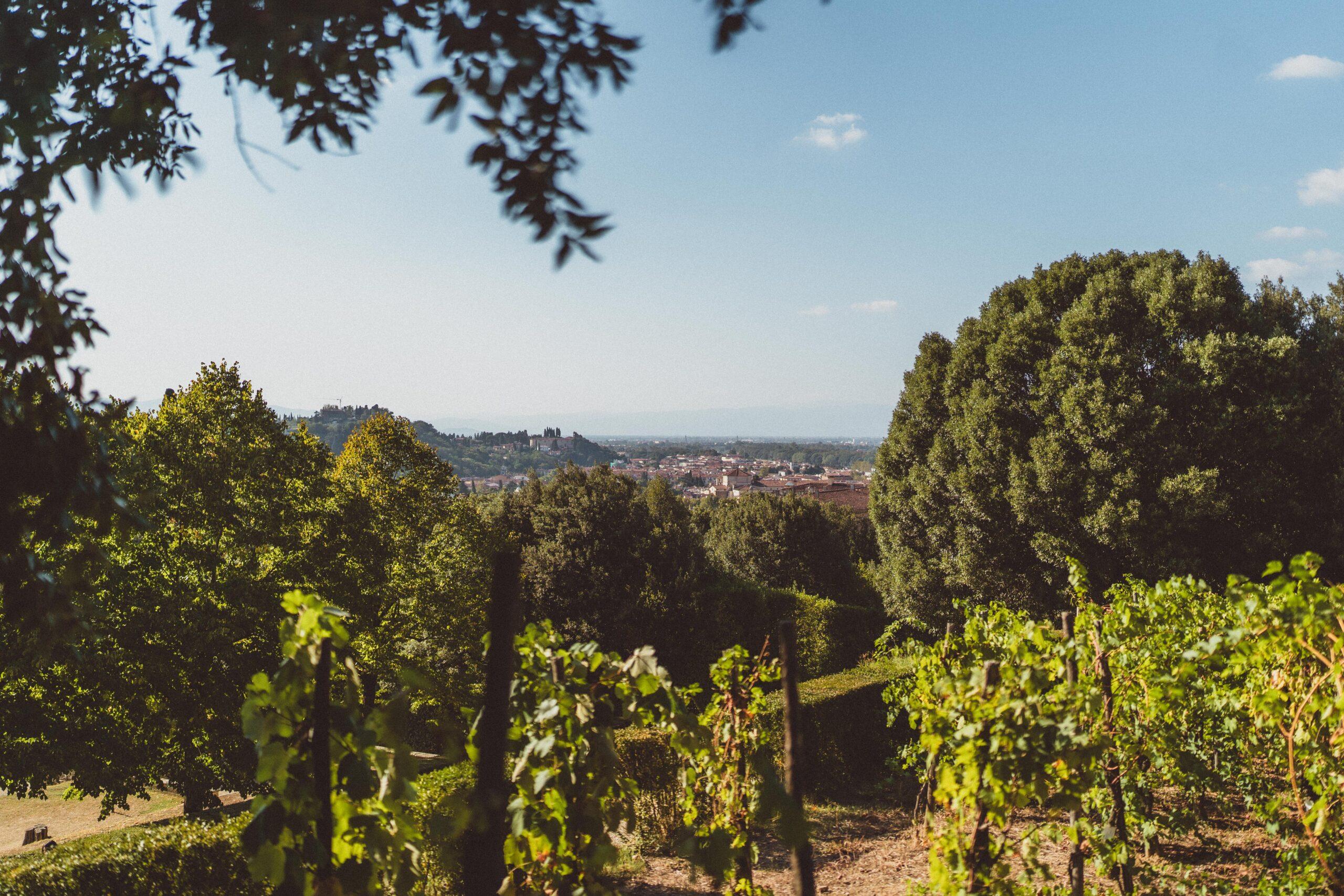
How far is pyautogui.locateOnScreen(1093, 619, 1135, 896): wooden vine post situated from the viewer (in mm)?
3938

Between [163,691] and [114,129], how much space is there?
9238 mm

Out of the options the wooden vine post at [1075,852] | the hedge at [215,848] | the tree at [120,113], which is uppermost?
the tree at [120,113]

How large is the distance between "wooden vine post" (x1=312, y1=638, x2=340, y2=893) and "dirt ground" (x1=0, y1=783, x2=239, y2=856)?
12.3 m

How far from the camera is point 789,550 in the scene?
23859 millimetres

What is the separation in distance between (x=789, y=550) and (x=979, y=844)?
70.1 feet

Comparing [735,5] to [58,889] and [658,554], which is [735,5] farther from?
[658,554]

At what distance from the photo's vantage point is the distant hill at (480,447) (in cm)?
7819

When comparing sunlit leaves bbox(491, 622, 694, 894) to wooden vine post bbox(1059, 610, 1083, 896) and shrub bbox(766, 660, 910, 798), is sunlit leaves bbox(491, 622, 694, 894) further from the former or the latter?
shrub bbox(766, 660, 910, 798)

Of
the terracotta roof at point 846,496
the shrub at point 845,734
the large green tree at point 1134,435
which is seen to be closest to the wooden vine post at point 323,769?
the shrub at point 845,734

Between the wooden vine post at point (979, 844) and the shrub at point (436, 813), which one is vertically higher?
the wooden vine post at point (979, 844)

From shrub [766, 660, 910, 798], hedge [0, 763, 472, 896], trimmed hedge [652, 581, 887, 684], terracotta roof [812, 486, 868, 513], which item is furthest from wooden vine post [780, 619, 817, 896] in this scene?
terracotta roof [812, 486, 868, 513]

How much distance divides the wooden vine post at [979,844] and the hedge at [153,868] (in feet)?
12.6

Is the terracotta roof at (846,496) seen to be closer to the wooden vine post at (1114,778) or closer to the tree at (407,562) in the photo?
the tree at (407,562)

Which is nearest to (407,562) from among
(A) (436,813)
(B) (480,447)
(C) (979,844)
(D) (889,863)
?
(A) (436,813)
